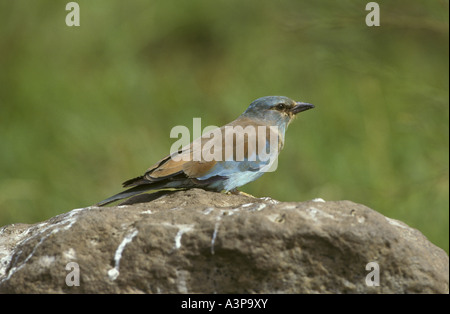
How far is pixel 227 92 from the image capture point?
27.3ft

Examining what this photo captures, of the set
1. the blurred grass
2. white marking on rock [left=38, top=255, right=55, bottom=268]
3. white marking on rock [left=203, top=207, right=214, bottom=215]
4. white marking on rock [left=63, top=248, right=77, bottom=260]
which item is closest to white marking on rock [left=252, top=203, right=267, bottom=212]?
white marking on rock [left=203, top=207, right=214, bottom=215]

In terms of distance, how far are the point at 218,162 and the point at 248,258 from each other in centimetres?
150

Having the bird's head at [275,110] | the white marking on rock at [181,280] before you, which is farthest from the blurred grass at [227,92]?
the white marking on rock at [181,280]

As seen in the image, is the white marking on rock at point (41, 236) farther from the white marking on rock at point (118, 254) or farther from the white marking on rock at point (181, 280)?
the white marking on rock at point (181, 280)

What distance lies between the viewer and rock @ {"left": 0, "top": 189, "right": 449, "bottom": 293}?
3.54 metres

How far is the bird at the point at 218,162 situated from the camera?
15.8 ft

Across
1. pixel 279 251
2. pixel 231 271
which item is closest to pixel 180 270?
pixel 231 271

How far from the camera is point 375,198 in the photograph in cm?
725

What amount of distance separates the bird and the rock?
110 centimetres

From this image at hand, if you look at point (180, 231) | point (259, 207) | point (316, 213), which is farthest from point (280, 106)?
point (180, 231)

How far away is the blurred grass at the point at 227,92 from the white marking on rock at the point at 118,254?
3.70 metres

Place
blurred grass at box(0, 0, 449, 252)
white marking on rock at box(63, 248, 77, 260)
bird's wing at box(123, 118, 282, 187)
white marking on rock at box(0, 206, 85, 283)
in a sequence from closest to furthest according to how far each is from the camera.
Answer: white marking on rock at box(63, 248, 77, 260), white marking on rock at box(0, 206, 85, 283), bird's wing at box(123, 118, 282, 187), blurred grass at box(0, 0, 449, 252)

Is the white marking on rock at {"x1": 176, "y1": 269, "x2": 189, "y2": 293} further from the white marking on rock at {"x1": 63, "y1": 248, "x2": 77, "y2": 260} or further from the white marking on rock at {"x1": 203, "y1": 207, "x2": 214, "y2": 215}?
the white marking on rock at {"x1": 63, "y1": 248, "x2": 77, "y2": 260}

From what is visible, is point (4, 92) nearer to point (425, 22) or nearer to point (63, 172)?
point (63, 172)
